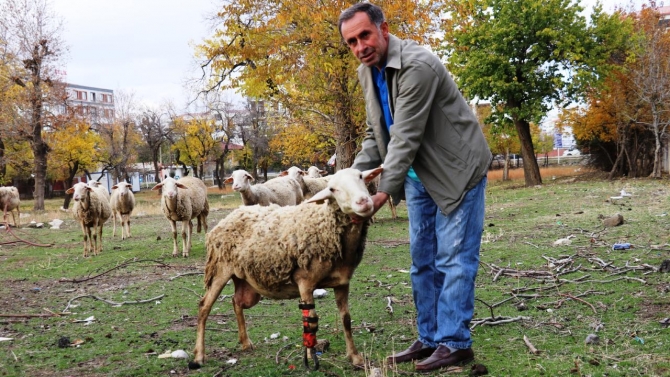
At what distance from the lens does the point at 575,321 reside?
477cm

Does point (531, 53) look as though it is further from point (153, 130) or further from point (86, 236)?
point (153, 130)

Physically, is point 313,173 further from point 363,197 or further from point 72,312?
point 363,197

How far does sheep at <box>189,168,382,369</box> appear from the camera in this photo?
4.02 metres

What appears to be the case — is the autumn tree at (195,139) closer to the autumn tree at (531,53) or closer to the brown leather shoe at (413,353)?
the autumn tree at (531,53)

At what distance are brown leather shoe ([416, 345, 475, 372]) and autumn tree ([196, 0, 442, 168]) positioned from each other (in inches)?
474

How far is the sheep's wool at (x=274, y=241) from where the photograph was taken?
421cm

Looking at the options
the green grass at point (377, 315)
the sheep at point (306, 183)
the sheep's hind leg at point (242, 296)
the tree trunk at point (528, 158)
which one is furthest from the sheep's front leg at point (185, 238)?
the tree trunk at point (528, 158)

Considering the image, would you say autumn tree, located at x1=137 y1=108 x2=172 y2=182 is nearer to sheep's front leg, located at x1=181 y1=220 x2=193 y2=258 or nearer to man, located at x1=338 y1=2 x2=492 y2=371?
sheep's front leg, located at x1=181 y1=220 x2=193 y2=258

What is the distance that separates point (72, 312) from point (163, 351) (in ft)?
8.02

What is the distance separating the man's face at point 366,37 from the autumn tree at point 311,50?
11.2 m

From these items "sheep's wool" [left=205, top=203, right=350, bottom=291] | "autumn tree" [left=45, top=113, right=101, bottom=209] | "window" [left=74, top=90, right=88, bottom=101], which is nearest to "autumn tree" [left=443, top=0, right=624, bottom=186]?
"autumn tree" [left=45, top=113, right=101, bottom=209]

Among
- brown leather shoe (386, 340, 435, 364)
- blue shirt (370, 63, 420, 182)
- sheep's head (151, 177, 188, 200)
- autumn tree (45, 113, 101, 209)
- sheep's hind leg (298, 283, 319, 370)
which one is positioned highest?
autumn tree (45, 113, 101, 209)

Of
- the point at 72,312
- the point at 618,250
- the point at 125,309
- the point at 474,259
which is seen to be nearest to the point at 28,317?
the point at 72,312

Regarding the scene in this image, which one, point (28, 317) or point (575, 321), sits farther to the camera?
point (28, 317)
